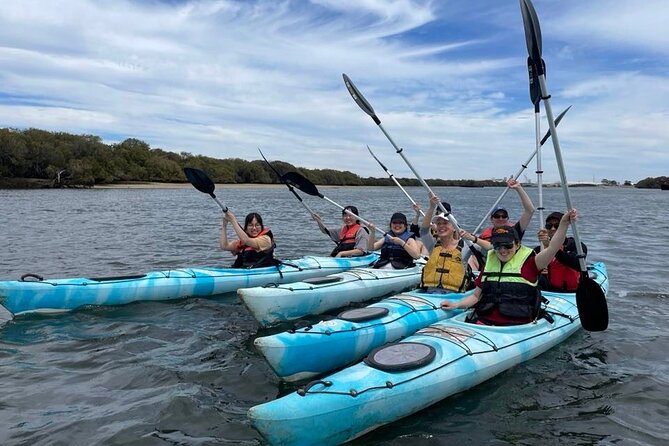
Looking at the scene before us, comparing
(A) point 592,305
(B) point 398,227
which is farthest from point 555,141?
(B) point 398,227

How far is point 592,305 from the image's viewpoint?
541cm

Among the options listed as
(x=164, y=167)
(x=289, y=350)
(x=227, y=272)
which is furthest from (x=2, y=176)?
(x=289, y=350)

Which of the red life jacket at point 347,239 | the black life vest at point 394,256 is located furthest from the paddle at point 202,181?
the black life vest at point 394,256

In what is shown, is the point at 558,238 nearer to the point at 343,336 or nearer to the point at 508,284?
the point at 508,284

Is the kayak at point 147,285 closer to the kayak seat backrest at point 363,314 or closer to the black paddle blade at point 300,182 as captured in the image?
the black paddle blade at point 300,182

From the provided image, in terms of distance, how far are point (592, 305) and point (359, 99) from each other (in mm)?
4788

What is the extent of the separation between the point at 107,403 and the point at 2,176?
5237 cm

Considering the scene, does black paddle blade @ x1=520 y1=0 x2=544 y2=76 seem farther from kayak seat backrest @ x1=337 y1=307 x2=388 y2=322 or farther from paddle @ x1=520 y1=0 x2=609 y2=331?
kayak seat backrest @ x1=337 y1=307 x2=388 y2=322

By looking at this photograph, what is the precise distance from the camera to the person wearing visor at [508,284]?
5078 millimetres

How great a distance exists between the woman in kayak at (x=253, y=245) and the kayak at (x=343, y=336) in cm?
296

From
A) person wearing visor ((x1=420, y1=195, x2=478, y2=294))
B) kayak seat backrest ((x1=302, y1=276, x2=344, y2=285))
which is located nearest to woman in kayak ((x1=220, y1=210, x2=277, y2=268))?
kayak seat backrest ((x1=302, y1=276, x2=344, y2=285))

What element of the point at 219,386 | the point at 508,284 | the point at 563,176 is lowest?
the point at 219,386

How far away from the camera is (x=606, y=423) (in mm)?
4461

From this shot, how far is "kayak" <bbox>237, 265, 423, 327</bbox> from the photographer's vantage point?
6176 millimetres
